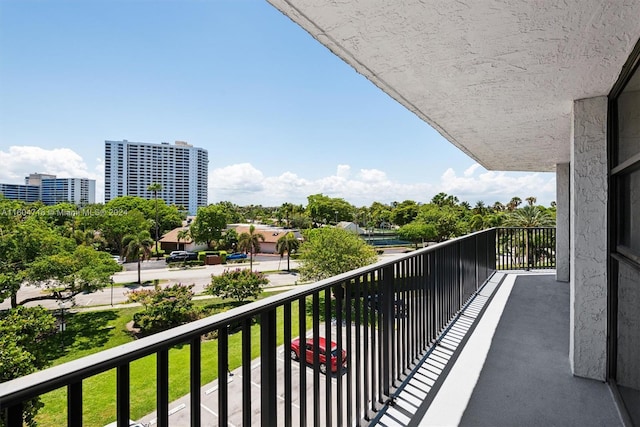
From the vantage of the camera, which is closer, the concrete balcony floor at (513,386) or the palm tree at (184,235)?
the concrete balcony floor at (513,386)

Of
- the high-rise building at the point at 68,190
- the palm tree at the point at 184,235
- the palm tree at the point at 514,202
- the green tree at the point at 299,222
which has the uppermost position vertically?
the high-rise building at the point at 68,190

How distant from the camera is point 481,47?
173cm

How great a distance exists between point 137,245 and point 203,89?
16506 millimetres

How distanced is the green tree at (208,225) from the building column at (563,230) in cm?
4139

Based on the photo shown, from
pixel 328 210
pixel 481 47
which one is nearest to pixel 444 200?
pixel 328 210

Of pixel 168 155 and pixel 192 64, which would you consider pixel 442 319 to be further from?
pixel 168 155

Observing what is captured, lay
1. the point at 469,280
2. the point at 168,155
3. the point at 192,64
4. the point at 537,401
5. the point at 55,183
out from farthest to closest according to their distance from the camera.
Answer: the point at 168,155
the point at 55,183
the point at 192,64
the point at 469,280
the point at 537,401

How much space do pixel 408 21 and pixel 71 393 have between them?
1.73 m

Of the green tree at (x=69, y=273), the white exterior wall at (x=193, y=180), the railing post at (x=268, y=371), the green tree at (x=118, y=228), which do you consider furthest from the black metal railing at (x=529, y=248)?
the white exterior wall at (x=193, y=180)

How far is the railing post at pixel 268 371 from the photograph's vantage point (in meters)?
1.09

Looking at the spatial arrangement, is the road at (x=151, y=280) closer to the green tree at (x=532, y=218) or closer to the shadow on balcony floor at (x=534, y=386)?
the green tree at (x=532, y=218)

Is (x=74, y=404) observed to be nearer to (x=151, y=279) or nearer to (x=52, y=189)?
(x=151, y=279)

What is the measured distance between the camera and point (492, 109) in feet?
9.19

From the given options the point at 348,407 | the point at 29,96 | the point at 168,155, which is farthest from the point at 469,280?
the point at 168,155
